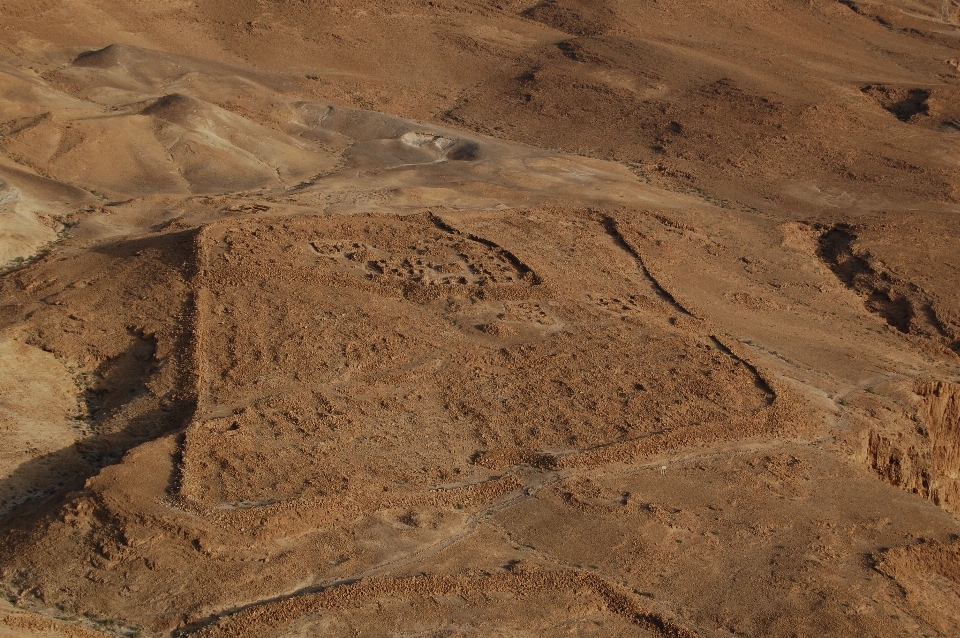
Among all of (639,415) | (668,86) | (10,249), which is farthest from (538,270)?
(668,86)

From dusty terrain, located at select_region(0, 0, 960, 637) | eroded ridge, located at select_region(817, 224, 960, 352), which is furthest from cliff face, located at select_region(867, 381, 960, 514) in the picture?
eroded ridge, located at select_region(817, 224, 960, 352)

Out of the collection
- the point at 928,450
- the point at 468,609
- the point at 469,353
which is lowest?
the point at 928,450

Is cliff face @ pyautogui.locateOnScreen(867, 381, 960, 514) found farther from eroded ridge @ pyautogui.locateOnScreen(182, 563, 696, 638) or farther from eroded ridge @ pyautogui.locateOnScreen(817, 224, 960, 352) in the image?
eroded ridge @ pyautogui.locateOnScreen(182, 563, 696, 638)

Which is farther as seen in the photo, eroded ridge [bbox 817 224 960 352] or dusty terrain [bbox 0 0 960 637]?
eroded ridge [bbox 817 224 960 352]

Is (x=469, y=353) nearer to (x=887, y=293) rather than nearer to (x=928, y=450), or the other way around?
(x=928, y=450)

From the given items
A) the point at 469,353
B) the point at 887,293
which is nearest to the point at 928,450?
the point at 887,293

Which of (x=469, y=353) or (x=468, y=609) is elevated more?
(x=469, y=353)

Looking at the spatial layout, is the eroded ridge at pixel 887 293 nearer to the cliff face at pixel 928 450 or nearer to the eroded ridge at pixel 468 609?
the cliff face at pixel 928 450
